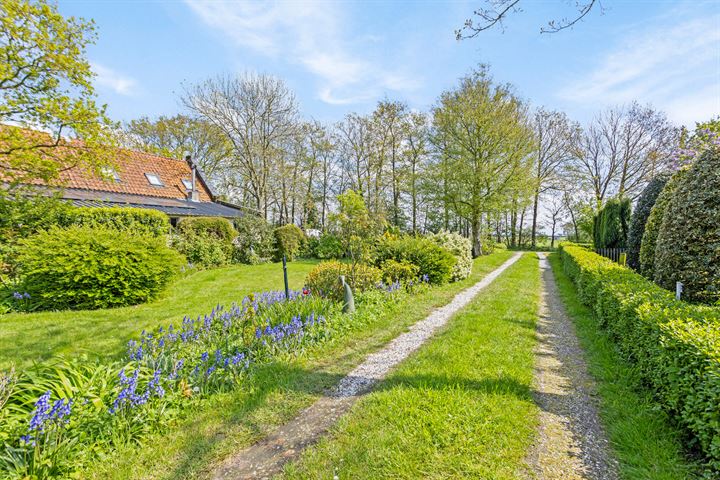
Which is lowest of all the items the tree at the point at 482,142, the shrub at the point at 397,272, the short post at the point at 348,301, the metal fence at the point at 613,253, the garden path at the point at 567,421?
the garden path at the point at 567,421

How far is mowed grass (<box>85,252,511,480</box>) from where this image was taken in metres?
2.19

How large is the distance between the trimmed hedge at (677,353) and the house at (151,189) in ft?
45.0

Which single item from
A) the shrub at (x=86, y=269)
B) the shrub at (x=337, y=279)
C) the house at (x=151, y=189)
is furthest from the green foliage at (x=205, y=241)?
the shrub at (x=337, y=279)

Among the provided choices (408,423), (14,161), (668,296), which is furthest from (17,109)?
(668,296)

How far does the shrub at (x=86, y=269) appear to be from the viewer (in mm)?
6316

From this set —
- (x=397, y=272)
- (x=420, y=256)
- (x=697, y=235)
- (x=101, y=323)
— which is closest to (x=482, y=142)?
(x=420, y=256)

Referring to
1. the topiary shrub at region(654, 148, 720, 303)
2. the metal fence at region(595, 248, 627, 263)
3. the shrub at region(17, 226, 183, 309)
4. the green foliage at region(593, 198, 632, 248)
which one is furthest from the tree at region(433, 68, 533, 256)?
the shrub at region(17, 226, 183, 309)

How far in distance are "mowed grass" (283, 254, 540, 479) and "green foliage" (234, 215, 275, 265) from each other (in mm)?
11763

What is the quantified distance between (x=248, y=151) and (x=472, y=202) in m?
15.6

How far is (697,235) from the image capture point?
4.62 m

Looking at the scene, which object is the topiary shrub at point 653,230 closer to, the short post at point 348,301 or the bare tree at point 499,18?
the bare tree at point 499,18

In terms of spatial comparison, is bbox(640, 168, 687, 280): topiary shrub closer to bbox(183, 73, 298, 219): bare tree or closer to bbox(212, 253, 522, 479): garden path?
bbox(212, 253, 522, 479): garden path

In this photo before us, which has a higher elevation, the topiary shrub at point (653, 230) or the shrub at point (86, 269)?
the topiary shrub at point (653, 230)

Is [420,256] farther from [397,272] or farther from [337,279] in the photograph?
[337,279]
